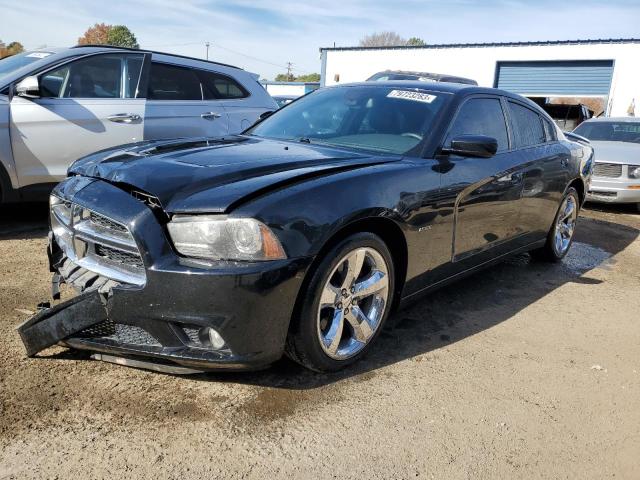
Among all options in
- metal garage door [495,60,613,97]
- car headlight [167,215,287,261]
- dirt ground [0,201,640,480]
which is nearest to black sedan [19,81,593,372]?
car headlight [167,215,287,261]

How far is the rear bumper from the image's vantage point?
8.42 m

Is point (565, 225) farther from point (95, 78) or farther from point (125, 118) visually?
point (95, 78)

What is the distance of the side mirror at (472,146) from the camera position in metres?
3.34

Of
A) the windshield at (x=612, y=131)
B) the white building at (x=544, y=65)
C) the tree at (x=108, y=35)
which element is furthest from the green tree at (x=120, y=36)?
the windshield at (x=612, y=131)

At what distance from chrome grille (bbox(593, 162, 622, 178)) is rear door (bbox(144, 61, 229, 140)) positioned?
6.03m

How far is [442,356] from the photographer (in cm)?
324

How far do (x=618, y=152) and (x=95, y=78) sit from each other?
26.1 ft

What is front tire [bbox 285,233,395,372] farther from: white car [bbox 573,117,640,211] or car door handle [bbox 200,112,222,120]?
white car [bbox 573,117,640,211]

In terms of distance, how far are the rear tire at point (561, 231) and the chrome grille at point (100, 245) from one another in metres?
3.97

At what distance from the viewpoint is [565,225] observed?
18.0ft

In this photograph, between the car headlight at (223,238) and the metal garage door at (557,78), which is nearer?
the car headlight at (223,238)

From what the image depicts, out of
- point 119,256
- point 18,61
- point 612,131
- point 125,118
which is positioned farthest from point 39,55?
point 612,131

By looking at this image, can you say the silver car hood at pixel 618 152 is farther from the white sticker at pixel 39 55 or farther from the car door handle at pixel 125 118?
the white sticker at pixel 39 55

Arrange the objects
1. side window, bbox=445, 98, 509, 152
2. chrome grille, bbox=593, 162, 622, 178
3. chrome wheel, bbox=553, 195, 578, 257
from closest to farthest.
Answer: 1. side window, bbox=445, 98, 509, 152
2. chrome wheel, bbox=553, 195, 578, 257
3. chrome grille, bbox=593, 162, 622, 178
